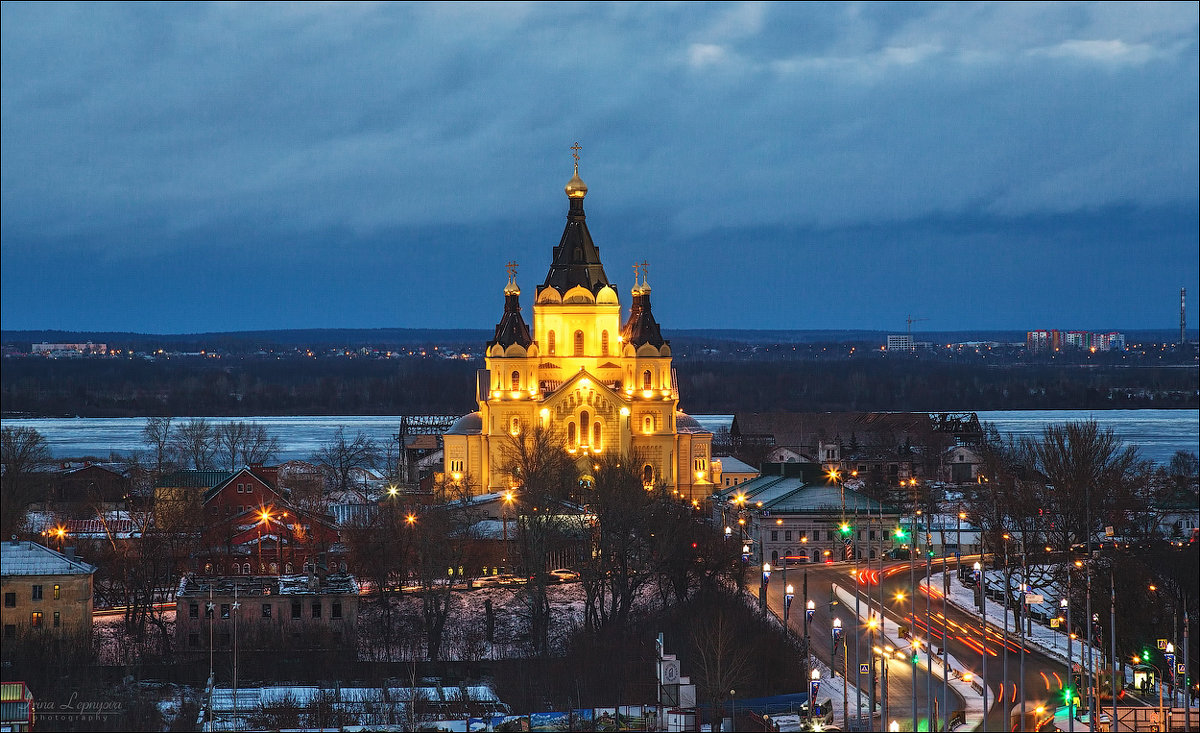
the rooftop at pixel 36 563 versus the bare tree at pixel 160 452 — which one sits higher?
the bare tree at pixel 160 452

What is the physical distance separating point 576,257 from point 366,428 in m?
77.8

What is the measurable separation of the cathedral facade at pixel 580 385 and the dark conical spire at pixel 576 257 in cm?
4

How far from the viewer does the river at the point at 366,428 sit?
3268 inches

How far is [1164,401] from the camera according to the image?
109 m

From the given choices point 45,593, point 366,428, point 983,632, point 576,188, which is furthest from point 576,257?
point 366,428

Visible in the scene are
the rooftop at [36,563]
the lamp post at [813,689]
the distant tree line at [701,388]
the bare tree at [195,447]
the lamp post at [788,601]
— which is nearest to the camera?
the lamp post at [813,689]

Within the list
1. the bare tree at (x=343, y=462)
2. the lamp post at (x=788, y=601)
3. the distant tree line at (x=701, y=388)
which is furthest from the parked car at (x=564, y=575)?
the distant tree line at (x=701, y=388)

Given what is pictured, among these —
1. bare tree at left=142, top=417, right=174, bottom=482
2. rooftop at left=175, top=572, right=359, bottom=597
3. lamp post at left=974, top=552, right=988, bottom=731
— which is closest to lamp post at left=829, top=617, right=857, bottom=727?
lamp post at left=974, top=552, right=988, bottom=731

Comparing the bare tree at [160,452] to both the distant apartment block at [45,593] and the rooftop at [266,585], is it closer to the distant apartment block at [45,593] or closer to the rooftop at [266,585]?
the rooftop at [266,585]

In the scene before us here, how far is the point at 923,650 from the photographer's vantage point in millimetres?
39656

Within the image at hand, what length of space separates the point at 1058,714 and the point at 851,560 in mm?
26283

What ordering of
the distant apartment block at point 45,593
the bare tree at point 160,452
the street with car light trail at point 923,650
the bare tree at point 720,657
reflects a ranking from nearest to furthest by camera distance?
1. the street with car light trail at point 923,650
2. the bare tree at point 720,657
3. the distant apartment block at point 45,593
4. the bare tree at point 160,452

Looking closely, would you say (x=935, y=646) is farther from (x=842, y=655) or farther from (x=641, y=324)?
(x=641, y=324)

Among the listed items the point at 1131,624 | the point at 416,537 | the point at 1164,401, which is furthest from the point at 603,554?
the point at 1164,401
